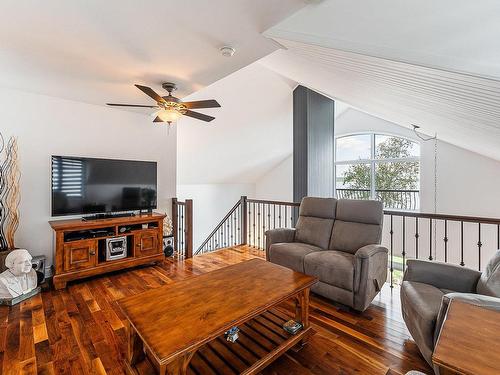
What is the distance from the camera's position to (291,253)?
2877mm

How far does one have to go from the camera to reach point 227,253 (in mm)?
4402

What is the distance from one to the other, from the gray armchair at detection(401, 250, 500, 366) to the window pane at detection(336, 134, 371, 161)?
16.6 ft

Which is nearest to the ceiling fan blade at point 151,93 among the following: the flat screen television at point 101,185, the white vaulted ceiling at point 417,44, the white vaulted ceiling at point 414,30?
the white vaulted ceiling at point 417,44

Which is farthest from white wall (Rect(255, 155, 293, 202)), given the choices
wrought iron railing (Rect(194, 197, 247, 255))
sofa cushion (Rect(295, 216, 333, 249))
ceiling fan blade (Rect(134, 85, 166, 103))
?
ceiling fan blade (Rect(134, 85, 166, 103))

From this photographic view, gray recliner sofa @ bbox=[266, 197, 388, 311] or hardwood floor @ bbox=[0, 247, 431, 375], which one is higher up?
gray recliner sofa @ bbox=[266, 197, 388, 311]

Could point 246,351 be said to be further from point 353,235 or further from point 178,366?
point 353,235

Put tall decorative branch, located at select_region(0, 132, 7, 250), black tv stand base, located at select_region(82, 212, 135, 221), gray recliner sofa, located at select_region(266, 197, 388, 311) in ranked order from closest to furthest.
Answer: gray recliner sofa, located at select_region(266, 197, 388, 311)
tall decorative branch, located at select_region(0, 132, 7, 250)
black tv stand base, located at select_region(82, 212, 135, 221)

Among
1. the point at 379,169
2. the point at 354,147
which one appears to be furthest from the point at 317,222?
the point at 354,147

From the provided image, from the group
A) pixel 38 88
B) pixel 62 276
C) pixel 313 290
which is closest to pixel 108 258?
pixel 62 276

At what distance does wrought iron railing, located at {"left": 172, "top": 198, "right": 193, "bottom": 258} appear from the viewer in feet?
13.7

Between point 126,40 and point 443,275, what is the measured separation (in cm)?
322

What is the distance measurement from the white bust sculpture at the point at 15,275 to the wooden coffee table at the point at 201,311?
6.05 feet

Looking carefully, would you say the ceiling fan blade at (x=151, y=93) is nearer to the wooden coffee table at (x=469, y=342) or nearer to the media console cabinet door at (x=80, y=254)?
the media console cabinet door at (x=80, y=254)

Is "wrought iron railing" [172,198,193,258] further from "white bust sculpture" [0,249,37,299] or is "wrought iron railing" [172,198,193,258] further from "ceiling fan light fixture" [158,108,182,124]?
"white bust sculpture" [0,249,37,299]
